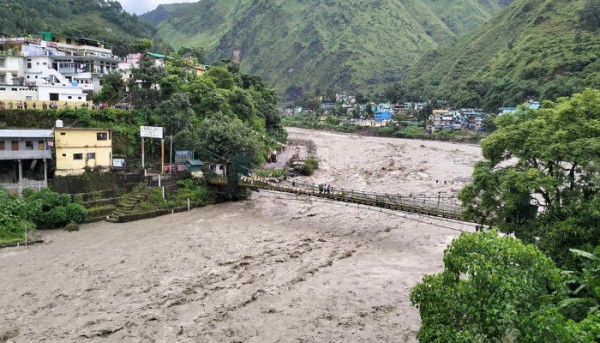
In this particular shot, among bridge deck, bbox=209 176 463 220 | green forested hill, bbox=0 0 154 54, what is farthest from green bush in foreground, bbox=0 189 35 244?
green forested hill, bbox=0 0 154 54

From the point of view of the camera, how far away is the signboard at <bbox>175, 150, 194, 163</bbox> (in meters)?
34.0

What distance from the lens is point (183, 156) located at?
3416cm

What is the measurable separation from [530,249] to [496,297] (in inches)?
48.9

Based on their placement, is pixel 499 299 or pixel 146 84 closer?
pixel 499 299

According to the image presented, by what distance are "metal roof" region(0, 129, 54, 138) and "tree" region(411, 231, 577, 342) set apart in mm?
26031

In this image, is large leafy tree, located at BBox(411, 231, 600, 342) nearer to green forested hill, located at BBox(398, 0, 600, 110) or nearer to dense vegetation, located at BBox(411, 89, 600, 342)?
dense vegetation, located at BBox(411, 89, 600, 342)

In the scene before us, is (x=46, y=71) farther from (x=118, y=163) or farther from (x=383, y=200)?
(x=383, y=200)

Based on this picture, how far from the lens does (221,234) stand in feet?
81.7

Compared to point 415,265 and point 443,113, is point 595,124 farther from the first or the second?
point 443,113

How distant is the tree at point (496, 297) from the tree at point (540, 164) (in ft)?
19.3

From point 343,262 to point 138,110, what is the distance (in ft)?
79.1

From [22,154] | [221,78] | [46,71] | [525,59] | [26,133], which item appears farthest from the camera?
[525,59]

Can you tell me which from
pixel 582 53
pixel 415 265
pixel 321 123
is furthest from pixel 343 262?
pixel 321 123

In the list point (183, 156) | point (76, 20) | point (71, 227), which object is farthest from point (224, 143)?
point (76, 20)
